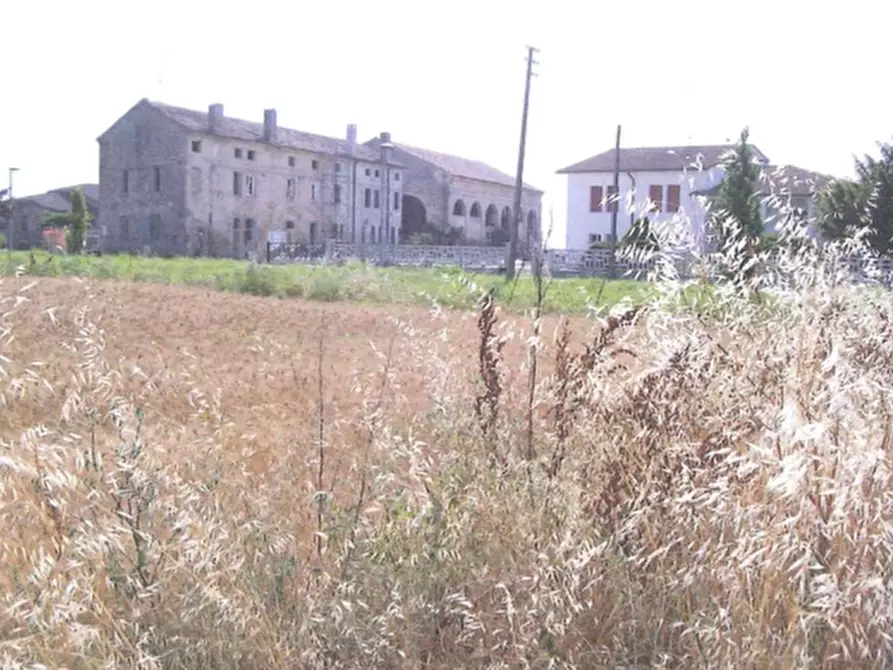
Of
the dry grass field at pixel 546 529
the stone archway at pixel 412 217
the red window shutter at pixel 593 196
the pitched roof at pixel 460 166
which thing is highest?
the pitched roof at pixel 460 166

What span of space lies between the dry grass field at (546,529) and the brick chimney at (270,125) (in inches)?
2079

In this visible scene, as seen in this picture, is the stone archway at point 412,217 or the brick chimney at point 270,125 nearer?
the brick chimney at point 270,125

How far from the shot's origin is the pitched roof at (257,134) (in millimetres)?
49219

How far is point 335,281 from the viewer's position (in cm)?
1962

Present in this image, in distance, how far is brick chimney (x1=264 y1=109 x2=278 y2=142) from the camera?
54091 mm

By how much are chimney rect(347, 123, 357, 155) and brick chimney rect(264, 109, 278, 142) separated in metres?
5.71

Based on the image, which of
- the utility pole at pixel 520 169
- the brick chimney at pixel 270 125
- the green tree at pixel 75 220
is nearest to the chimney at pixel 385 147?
the brick chimney at pixel 270 125

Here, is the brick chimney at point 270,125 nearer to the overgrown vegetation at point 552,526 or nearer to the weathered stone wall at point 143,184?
the weathered stone wall at point 143,184

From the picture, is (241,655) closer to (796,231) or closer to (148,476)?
(148,476)

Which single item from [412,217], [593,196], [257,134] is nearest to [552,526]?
[257,134]

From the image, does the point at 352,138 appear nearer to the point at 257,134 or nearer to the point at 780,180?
the point at 257,134

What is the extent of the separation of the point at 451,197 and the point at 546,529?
61797 mm

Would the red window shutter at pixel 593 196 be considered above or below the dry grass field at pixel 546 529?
above

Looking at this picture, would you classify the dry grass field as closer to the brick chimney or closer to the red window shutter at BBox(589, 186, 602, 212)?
the brick chimney
